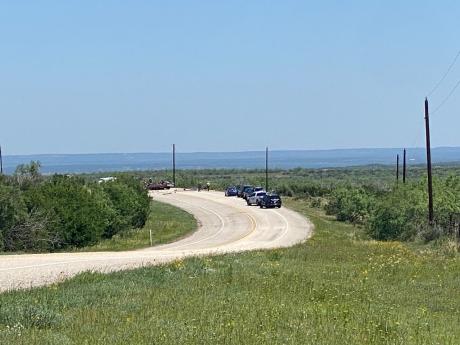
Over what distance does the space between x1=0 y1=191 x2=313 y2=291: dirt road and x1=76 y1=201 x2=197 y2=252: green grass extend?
4.00 ft

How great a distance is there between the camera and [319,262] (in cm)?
2528

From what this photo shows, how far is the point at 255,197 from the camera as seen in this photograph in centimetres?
8275

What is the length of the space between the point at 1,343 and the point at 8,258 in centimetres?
1788

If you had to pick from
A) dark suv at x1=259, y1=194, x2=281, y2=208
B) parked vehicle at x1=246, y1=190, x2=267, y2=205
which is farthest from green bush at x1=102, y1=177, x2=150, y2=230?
parked vehicle at x1=246, y1=190, x2=267, y2=205

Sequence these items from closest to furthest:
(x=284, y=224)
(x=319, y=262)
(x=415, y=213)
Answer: (x=319, y=262)
(x=415, y=213)
(x=284, y=224)

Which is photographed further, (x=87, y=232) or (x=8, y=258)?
(x=87, y=232)

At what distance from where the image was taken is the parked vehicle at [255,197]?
8150cm

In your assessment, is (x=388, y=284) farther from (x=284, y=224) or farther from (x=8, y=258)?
(x=284, y=224)

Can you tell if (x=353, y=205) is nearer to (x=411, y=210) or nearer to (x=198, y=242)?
(x=411, y=210)

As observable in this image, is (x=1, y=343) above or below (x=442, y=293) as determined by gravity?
above

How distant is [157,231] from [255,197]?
87.4ft

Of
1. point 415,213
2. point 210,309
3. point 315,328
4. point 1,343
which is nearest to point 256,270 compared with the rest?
point 210,309

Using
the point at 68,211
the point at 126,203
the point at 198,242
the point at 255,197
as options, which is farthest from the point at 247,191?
the point at 68,211

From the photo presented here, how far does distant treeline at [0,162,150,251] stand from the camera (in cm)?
3872
